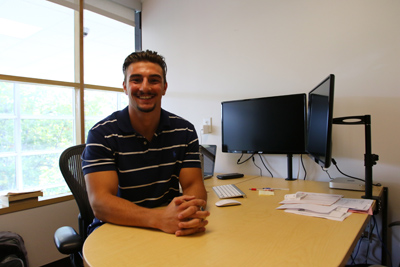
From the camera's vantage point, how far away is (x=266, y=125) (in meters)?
1.96

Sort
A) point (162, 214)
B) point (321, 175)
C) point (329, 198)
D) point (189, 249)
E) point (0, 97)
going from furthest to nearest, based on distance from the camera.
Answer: point (0, 97), point (321, 175), point (329, 198), point (162, 214), point (189, 249)

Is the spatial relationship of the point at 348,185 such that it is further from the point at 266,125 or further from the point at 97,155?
the point at 97,155

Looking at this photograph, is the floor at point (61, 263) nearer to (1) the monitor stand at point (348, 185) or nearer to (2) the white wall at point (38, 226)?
(2) the white wall at point (38, 226)

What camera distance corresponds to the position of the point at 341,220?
1012 millimetres

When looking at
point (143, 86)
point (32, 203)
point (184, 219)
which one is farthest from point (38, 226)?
point (184, 219)

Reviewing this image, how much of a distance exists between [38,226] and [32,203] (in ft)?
0.68

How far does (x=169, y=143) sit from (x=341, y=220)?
0.86m

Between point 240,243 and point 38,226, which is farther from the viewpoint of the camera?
point 38,226

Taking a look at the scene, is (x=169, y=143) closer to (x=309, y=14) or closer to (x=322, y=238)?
(x=322, y=238)

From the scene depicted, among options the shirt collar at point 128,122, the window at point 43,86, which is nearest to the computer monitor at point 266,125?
the shirt collar at point 128,122

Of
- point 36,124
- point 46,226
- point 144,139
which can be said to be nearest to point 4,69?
point 36,124

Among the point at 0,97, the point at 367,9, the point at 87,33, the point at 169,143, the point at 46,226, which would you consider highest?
the point at 87,33

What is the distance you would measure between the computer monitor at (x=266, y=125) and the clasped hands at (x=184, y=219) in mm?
1138

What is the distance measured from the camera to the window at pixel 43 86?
7.32 ft
